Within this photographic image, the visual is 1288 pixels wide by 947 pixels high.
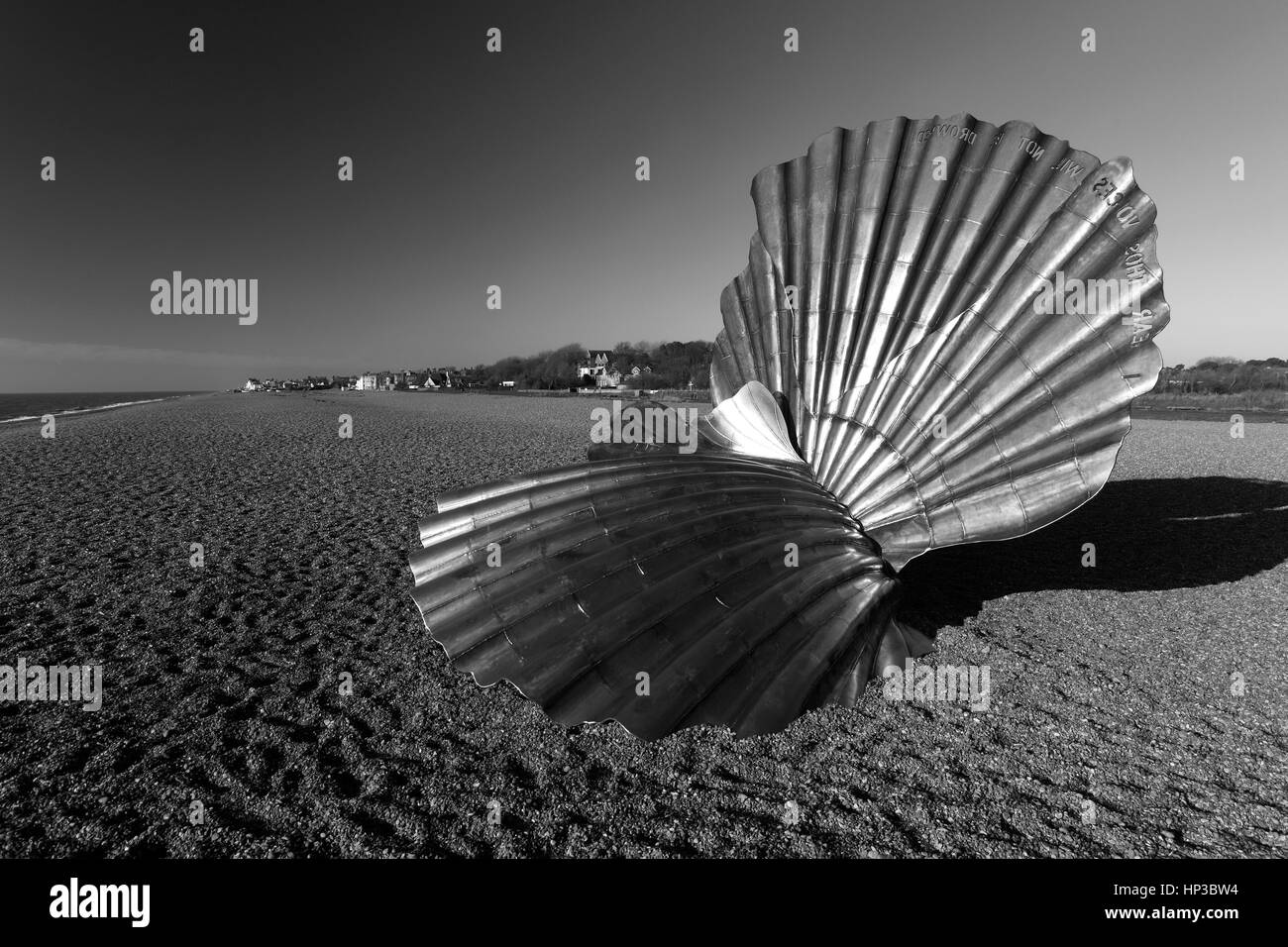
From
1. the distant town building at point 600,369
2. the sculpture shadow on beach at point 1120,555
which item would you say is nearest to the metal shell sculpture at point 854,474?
the sculpture shadow on beach at point 1120,555

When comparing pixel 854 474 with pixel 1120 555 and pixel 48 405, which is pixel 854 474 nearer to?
pixel 1120 555

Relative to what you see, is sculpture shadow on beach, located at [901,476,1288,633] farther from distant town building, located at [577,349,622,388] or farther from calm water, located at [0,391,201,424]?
distant town building, located at [577,349,622,388]

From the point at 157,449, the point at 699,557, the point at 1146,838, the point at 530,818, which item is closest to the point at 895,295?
the point at 699,557

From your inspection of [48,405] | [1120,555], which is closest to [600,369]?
[48,405]

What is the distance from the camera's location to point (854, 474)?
15.6 feet

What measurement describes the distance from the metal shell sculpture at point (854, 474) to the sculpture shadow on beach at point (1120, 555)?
1513mm

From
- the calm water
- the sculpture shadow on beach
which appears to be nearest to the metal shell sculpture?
the sculpture shadow on beach

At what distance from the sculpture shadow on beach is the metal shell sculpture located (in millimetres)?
1513

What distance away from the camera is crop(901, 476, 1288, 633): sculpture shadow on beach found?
5840 mm

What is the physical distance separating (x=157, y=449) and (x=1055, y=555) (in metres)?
20.3

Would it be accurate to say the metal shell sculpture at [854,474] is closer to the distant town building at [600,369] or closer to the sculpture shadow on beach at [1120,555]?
the sculpture shadow on beach at [1120,555]

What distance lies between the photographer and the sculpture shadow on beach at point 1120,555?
5.84m

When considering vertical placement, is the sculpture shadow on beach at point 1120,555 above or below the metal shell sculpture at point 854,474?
below
